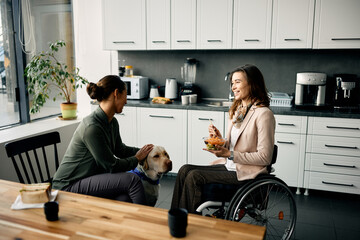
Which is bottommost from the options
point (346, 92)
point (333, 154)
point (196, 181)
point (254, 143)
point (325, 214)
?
point (325, 214)

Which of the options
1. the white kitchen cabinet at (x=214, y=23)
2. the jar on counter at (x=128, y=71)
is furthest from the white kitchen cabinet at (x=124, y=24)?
the white kitchen cabinet at (x=214, y=23)

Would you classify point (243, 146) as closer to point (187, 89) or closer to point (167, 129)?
point (167, 129)

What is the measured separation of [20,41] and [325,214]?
3.53 metres

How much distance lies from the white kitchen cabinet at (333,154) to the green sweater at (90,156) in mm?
1946

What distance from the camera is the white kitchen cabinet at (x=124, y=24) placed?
149 inches

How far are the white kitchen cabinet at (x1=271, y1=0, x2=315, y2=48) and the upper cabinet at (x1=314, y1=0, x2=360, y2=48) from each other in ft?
0.24

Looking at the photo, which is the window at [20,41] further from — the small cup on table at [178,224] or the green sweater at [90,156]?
the small cup on table at [178,224]

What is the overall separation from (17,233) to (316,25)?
10.2 feet

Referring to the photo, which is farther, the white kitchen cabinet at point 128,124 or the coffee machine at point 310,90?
the white kitchen cabinet at point 128,124

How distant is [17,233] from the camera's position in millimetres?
1208

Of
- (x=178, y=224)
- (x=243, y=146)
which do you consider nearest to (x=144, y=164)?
(x=243, y=146)

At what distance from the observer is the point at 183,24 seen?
3637 mm

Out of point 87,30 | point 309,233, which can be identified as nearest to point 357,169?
point 309,233

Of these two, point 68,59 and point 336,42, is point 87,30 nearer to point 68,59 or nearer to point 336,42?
point 68,59
